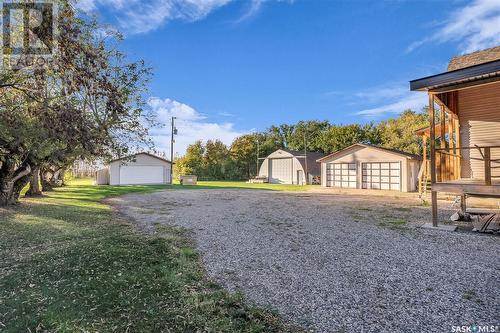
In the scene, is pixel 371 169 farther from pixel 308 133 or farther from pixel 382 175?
pixel 308 133

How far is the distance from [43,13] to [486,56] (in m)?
12.3

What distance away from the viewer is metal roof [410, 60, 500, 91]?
234 inches

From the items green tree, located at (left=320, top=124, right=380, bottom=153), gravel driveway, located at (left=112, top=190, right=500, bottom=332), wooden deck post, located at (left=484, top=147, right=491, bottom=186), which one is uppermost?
green tree, located at (left=320, top=124, right=380, bottom=153)

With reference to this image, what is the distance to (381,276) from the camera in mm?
3826

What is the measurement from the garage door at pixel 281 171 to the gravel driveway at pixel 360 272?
27222 mm

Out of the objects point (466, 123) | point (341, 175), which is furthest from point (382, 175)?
point (466, 123)

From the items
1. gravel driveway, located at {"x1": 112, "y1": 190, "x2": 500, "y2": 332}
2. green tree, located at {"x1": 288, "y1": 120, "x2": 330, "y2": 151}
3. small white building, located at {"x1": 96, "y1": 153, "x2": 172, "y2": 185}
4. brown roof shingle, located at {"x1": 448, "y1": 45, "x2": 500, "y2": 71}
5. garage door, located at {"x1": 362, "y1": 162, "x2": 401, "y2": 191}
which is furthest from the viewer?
green tree, located at {"x1": 288, "y1": 120, "x2": 330, "y2": 151}

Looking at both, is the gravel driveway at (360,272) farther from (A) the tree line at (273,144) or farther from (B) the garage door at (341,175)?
(A) the tree line at (273,144)

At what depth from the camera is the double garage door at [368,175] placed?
67.8 ft

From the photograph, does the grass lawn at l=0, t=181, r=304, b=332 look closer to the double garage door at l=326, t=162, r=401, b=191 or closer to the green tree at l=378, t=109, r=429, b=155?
the double garage door at l=326, t=162, r=401, b=191

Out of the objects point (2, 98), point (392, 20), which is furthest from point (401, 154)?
point (2, 98)

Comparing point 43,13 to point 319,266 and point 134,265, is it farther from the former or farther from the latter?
point 319,266

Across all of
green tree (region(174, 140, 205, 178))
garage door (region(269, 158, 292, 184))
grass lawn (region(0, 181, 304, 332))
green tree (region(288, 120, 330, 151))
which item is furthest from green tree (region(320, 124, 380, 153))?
grass lawn (region(0, 181, 304, 332))

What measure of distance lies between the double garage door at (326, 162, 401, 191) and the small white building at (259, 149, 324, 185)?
8363 millimetres
